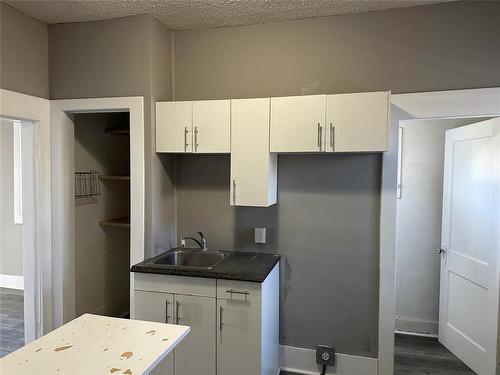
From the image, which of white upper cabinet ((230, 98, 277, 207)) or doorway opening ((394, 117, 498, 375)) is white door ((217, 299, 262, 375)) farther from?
doorway opening ((394, 117, 498, 375))

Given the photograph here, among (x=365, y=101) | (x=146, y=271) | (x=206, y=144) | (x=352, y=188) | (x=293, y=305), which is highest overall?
(x=365, y=101)

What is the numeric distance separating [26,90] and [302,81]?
2.08 m

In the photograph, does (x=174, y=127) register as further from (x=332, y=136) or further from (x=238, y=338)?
(x=238, y=338)

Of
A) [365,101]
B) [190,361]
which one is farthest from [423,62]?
[190,361]

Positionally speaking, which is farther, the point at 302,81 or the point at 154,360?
the point at 302,81

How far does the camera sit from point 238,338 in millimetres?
2316

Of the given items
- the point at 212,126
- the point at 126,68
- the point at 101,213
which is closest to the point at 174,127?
the point at 212,126

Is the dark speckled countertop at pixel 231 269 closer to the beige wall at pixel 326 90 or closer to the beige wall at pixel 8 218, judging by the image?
the beige wall at pixel 326 90

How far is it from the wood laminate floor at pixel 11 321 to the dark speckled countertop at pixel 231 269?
158 centimetres

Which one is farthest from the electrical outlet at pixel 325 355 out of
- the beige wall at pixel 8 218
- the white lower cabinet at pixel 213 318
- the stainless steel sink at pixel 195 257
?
the beige wall at pixel 8 218

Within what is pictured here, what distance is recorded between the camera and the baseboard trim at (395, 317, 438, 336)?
3435 millimetres

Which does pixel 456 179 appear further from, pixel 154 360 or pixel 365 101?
pixel 154 360

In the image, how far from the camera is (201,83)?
2936 mm

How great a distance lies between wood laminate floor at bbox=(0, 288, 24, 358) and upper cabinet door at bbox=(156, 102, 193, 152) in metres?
2.17
